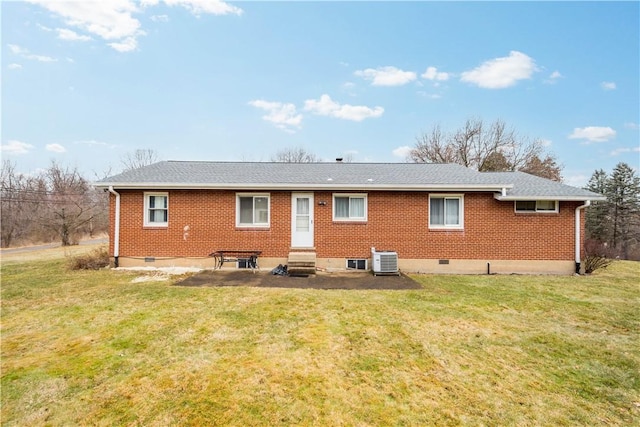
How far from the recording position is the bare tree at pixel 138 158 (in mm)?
35594

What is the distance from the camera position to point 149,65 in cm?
1692

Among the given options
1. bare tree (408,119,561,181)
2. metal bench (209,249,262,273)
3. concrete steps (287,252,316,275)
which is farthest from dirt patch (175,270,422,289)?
bare tree (408,119,561,181)

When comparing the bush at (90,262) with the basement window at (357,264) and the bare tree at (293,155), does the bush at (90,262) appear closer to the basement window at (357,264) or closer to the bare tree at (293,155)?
the basement window at (357,264)

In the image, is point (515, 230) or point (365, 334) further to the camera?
point (515, 230)

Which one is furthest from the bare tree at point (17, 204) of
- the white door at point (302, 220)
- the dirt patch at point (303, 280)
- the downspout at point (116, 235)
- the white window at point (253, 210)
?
the white door at point (302, 220)

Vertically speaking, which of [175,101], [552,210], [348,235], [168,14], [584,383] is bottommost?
[584,383]

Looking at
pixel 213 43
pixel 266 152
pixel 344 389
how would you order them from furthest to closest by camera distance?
1. pixel 266 152
2. pixel 213 43
3. pixel 344 389

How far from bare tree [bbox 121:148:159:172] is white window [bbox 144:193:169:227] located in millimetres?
30488

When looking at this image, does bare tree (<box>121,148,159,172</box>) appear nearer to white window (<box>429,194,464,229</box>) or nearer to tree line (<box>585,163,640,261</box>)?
white window (<box>429,194,464,229</box>)

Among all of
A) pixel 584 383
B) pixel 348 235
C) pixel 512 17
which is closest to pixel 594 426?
pixel 584 383

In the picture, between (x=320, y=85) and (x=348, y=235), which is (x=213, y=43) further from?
(x=348, y=235)

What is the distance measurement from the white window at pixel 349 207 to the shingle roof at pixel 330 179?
432 mm

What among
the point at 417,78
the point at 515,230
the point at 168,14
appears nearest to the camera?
the point at 515,230

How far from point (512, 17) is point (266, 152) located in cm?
2704
